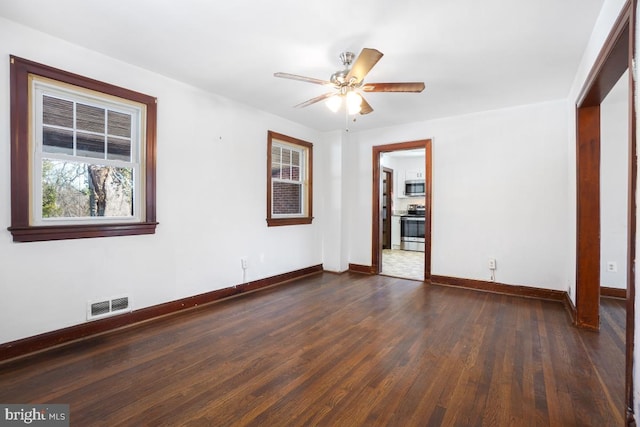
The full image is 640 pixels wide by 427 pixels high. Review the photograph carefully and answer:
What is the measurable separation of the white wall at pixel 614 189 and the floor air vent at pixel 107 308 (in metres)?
5.78

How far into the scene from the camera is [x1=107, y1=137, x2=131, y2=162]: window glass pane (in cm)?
291

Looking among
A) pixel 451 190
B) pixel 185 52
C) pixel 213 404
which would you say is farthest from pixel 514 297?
pixel 185 52

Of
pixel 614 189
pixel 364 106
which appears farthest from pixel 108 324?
pixel 614 189

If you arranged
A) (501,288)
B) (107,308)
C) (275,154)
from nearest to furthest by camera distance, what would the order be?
(107,308), (501,288), (275,154)

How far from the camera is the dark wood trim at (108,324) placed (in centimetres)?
235

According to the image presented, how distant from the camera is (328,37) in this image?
246cm

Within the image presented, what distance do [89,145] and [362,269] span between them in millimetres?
4215

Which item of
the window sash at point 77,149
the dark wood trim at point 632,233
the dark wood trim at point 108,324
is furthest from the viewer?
the window sash at point 77,149

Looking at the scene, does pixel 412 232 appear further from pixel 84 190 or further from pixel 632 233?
pixel 84 190

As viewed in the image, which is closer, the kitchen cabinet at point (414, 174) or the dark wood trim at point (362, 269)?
the dark wood trim at point (362, 269)

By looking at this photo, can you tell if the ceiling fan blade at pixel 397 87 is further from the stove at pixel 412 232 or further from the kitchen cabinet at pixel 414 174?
the kitchen cabinet at pixel 414 174

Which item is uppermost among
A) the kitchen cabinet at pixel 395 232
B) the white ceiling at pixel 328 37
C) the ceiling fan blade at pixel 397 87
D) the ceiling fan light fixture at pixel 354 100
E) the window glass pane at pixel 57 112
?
the white ceiling at pixel 328 37

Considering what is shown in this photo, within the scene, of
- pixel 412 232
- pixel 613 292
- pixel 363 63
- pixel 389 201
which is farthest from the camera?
pixel 412 232

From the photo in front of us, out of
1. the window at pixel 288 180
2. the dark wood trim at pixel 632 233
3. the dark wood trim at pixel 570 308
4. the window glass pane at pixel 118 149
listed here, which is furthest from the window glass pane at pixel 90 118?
the dark wood trim at pixel 570 308
